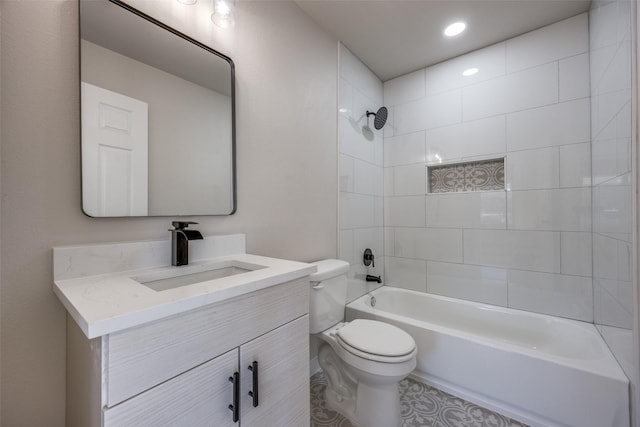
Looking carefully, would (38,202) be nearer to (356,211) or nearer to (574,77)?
(356,211)

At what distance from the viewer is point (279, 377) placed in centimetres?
90

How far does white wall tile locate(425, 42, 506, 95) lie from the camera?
2096 mm

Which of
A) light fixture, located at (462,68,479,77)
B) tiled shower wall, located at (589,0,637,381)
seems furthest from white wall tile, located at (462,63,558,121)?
tiled shower wall, located at (589,0,637,381)

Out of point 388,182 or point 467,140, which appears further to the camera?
point 388,182

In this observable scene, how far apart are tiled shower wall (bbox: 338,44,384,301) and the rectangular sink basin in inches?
40.2

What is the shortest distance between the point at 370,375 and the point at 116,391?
3.62 feet

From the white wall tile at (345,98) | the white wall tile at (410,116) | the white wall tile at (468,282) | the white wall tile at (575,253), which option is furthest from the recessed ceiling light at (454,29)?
the white wall tile at (468,282)

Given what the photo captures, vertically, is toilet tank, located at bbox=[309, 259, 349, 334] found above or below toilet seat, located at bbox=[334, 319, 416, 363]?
above

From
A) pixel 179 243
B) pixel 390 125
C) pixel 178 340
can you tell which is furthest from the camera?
pixel 390 125

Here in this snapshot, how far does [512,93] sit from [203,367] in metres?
2.59

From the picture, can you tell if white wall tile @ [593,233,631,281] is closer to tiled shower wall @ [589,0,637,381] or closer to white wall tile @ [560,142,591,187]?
tiled shower wall @ [589,0,637,381]

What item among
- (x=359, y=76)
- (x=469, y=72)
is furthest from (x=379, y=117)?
(x=469, y=72)

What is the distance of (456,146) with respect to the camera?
88.9 inches

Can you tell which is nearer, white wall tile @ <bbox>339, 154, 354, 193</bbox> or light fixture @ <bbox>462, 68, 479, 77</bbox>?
white wall tile @ <bbox>339, 154, 354, 193</bbox>
